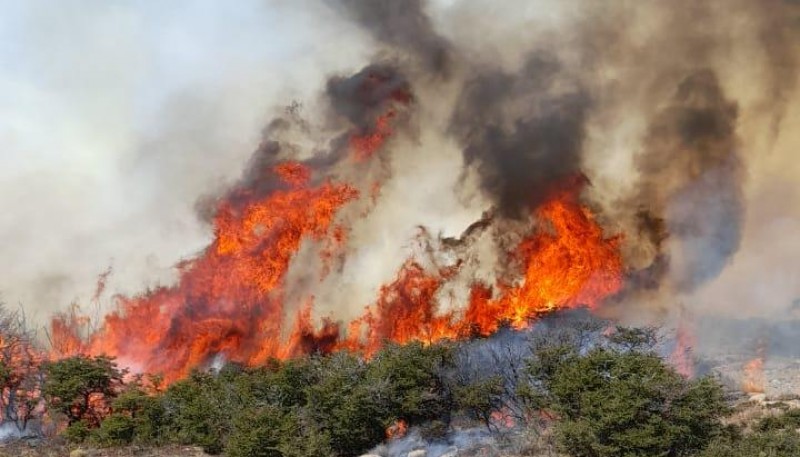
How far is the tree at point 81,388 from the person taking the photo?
4488 centimetres

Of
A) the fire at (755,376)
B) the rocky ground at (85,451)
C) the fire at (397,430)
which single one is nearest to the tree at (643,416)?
the fire at (397,430)

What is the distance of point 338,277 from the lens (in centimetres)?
7438

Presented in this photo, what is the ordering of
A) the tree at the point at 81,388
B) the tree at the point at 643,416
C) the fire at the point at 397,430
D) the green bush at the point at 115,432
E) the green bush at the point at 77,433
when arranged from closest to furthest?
1. the tree at the point at 643,416
2. the fire at the point at 397,430
3. the green bush at the point at 115,432
4. the green bush at the point at 77,433
5. the tree at the point at 81,388

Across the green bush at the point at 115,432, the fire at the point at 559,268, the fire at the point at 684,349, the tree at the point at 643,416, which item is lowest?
the tree at the point at 643,416

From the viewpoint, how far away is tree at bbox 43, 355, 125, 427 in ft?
147

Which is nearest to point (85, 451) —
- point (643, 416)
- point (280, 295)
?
point (643, 416)

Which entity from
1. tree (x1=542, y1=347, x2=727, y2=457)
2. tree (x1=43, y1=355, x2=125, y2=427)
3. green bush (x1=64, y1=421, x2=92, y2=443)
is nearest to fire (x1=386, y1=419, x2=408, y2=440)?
tree (x1=542, y1=347, x2=727, y2=457)

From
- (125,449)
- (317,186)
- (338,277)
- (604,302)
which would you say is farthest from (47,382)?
(604,302)

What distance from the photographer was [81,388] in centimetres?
4528

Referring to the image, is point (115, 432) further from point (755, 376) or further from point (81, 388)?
point (755, 376)

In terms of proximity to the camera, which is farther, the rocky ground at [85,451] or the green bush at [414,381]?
the green bush at [414,381]

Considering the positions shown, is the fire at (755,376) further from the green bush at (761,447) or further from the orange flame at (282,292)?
the green bush at (761,447)

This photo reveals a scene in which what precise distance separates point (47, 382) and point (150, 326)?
25571 mm

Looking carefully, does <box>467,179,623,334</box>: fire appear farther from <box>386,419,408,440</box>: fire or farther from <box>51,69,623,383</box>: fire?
<box>386,419,408,440</box>: fire
